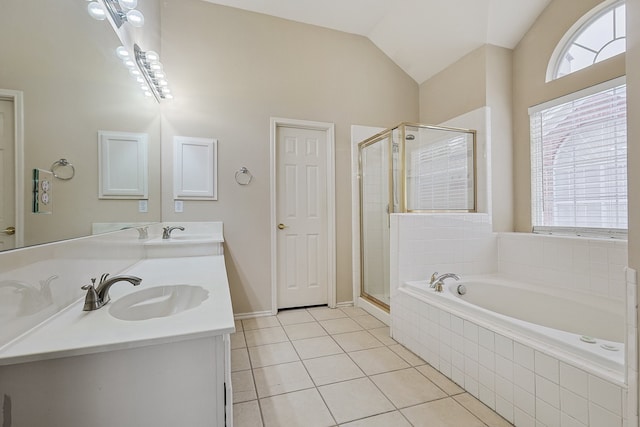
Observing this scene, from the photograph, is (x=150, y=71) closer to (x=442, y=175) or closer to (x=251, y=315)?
(x=251, y=315)

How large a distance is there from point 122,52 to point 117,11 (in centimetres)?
20

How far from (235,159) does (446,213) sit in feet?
6.77

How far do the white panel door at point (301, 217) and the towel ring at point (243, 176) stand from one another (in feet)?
1.07

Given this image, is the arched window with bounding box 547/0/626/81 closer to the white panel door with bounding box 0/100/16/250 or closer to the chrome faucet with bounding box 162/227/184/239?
the white panel door with bounding box 0/100/16/250

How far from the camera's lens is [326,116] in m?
3.19

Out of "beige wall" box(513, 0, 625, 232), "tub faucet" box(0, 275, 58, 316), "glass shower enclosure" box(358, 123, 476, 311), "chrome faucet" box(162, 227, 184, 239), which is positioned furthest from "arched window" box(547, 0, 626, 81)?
"chrome faucet" box(162, 227, 184, 239)

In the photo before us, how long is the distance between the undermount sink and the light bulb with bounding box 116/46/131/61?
132 centimetres

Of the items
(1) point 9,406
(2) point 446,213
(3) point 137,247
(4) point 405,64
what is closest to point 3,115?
(1) point 9,406

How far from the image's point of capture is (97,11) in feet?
4.30

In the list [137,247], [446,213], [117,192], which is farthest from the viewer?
[446,213]

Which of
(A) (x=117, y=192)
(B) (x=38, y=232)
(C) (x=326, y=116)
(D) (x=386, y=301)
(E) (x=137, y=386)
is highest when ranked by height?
(C) (x=326, y=116)

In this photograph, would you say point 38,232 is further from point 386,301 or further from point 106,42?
point 386,301

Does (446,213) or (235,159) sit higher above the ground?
(235,159)

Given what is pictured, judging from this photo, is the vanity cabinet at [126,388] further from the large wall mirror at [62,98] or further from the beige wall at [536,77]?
the beige wall at [536,77]
